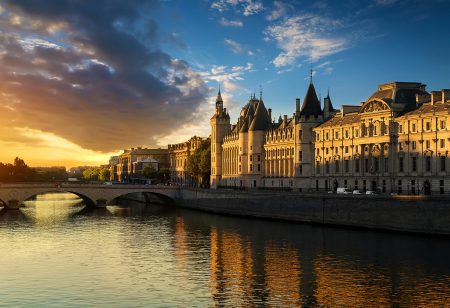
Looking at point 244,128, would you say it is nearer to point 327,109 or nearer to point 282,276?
point 327,109

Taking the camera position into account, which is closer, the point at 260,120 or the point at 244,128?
the point at 260,120

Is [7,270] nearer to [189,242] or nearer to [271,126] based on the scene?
[189,242]

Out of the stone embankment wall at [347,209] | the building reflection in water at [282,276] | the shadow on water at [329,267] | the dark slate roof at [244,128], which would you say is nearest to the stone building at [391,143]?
the stone embankment wall at [347,209]

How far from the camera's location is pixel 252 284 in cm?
4606

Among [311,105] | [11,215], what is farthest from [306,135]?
[11,215]

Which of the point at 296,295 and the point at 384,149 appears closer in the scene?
the point at 296,295

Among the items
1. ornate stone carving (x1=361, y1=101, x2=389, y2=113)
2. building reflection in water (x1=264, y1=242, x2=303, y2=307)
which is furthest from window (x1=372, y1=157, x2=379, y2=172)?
building reflection in water (x1=264, y1=242, x2=303, y2=307)

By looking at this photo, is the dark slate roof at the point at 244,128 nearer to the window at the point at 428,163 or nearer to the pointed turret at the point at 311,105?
the pointed turret at the point at 311,105

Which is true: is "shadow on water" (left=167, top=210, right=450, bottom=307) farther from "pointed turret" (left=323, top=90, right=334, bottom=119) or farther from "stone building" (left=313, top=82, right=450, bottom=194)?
"pointed turret" (left=323, top=90, right=334, bottom=119)

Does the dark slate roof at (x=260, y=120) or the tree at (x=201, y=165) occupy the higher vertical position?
the dark slate roof at (x=260, y=120)

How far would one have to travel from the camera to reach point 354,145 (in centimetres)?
10375

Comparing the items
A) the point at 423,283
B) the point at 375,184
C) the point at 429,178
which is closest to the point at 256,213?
the point at 375,184

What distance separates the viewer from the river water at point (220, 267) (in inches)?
1645

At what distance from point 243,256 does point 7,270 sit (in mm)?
19984
